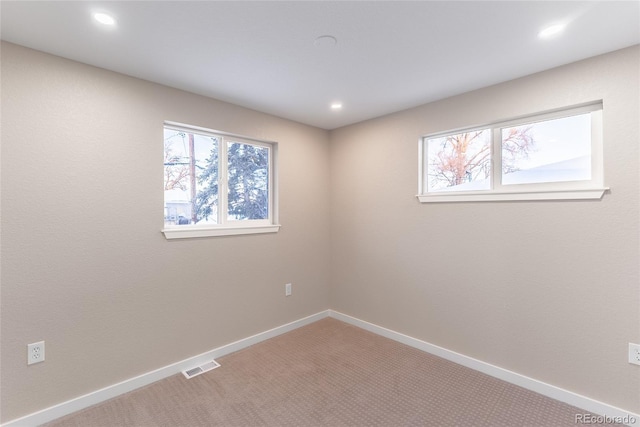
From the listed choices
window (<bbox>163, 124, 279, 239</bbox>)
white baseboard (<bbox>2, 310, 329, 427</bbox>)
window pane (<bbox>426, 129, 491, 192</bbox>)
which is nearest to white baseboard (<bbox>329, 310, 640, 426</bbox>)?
white baseboard (<bbox>2, 310, 329, 427</bbox>)

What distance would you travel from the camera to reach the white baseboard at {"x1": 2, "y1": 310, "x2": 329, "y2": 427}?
183cm

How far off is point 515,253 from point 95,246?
3.08m

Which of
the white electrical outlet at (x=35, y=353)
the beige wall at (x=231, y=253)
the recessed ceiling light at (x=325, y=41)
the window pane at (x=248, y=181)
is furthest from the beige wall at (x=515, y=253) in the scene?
the white electrical outlet at (x=35, y=353)

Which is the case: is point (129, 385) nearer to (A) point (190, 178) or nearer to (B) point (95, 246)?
(B) point (95, 246)

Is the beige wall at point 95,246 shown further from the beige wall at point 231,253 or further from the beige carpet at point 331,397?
the beige carpet at point 331,397

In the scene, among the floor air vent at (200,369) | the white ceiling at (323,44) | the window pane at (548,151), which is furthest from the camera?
the floor air vent at (200,369)

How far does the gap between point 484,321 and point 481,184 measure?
1.15 m

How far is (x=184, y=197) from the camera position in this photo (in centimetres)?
257

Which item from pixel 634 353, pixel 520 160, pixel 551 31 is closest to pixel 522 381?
pixel 634 353

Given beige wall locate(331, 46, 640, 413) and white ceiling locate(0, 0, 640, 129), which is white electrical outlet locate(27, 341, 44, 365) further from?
beige wall locate(331, 46, 640, 413)

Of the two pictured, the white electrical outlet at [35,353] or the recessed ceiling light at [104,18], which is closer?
the recessed ceiling light at [104,18]

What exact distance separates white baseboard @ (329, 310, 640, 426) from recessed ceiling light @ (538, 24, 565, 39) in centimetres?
232

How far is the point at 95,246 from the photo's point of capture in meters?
2.05

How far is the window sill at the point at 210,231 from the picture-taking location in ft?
7.89
